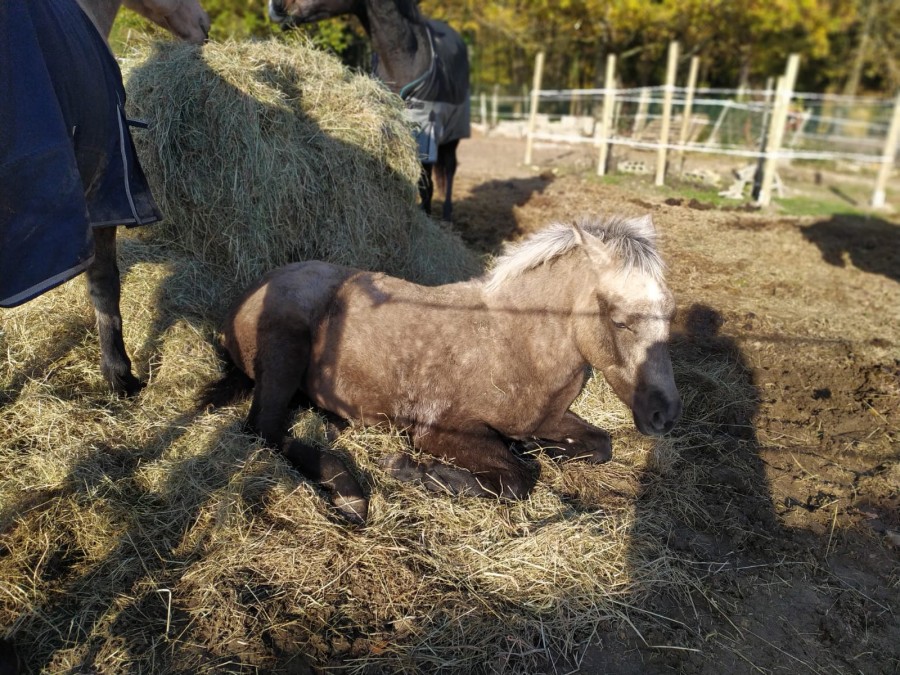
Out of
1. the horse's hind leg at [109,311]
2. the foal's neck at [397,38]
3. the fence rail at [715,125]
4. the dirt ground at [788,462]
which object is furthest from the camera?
the fence rail at [715,125]

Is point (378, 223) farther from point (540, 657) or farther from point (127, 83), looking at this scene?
point (540, 657)

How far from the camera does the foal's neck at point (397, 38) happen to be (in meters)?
6.20

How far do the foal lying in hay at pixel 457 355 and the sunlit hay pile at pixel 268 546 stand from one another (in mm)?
161

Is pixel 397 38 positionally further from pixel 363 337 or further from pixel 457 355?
pixel 457 355

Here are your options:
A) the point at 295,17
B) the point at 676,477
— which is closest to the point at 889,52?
the point at 295,17

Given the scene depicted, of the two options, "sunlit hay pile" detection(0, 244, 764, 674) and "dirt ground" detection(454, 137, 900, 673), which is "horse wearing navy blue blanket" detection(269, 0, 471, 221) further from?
"sunlit hay pile" detection(0, 244, 764, 674)

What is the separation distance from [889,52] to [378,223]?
29.9 m

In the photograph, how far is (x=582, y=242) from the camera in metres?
3.00

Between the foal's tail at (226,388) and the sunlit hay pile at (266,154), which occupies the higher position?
the sunlit hay pile at (266,154)

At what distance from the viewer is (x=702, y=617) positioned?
2469mm

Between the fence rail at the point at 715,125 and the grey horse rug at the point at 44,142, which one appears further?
the fence rail at the point at 715,125

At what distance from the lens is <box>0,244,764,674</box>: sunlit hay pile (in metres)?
2.18

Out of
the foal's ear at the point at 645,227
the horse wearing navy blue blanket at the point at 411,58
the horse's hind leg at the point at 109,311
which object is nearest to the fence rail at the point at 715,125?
the horse wearing navy blue blanket at the point at 411,58

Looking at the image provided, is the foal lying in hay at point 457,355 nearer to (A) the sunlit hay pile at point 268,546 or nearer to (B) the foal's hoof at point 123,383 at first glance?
(A) the sunlit hay pile at point 268,546
